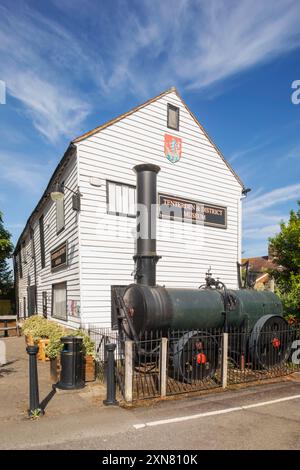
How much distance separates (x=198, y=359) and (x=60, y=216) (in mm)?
7560

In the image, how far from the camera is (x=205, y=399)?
7039 millimetres

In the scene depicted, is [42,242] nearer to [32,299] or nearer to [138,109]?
[32,299]

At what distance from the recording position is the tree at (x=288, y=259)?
13797 mm

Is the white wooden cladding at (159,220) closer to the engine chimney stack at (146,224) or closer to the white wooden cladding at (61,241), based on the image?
the white wooden cladding at (61,241)

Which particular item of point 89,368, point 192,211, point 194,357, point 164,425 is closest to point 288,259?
point 192,211

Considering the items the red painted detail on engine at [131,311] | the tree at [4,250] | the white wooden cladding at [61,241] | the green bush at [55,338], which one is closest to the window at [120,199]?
the white wooden cladding at [61,241]

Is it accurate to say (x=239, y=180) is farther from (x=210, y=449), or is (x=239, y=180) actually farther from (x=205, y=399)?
(x=210, y=449)

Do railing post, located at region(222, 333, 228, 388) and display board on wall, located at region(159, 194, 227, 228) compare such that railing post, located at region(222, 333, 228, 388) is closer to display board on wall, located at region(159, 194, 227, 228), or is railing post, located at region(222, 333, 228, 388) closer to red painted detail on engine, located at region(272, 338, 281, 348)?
red painted detail on engine, located at region(272, 338, 281, 348)

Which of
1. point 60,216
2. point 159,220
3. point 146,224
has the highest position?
point 60,216

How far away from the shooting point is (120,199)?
37.1ft

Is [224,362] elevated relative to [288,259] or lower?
lower

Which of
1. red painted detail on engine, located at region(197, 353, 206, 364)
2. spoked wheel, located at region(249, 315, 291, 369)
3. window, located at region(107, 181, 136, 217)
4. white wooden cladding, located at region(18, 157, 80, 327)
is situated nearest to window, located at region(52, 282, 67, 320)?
white wooden cladding, located at region(18, 157, 80, 327)

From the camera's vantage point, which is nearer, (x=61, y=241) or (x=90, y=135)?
(x=90, y=135)

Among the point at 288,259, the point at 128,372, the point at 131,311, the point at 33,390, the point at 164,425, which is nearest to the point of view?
the point at 164,425
